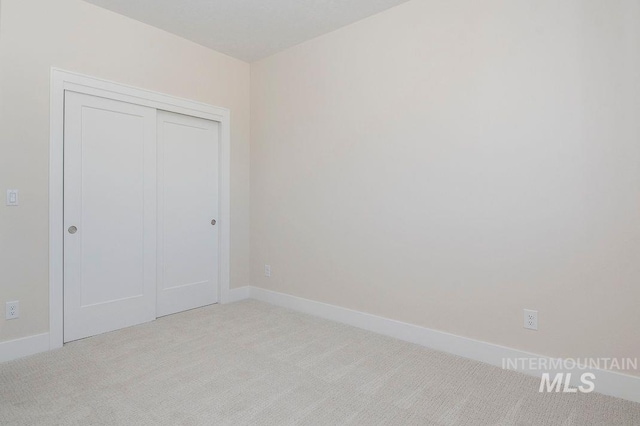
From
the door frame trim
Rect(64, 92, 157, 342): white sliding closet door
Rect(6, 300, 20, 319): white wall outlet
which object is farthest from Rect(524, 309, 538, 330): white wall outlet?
Rect(6, 300, 20, 319): white wall outlet

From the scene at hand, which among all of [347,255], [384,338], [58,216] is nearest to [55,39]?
[58,216]

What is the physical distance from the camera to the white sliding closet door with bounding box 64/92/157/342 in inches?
114

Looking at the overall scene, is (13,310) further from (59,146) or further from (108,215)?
(59,146)

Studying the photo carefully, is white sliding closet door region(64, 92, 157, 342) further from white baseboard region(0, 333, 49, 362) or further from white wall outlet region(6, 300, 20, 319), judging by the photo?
white wall outlet region(6, 300, 20, 319)

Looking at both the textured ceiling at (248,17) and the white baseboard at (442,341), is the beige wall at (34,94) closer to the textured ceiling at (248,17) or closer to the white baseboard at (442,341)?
the textured ceiling at (248,17)

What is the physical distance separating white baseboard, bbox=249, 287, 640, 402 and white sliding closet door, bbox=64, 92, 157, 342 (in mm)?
1471

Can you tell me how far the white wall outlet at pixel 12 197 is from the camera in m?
2.55

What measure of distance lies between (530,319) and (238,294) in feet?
9.84

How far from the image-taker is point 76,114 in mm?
2900

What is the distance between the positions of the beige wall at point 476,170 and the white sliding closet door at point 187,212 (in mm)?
888

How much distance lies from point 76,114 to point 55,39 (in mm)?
573

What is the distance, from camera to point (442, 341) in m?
2.75

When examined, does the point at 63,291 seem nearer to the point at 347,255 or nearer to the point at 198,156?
the point at 198,156

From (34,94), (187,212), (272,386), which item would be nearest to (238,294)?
(187,212)
